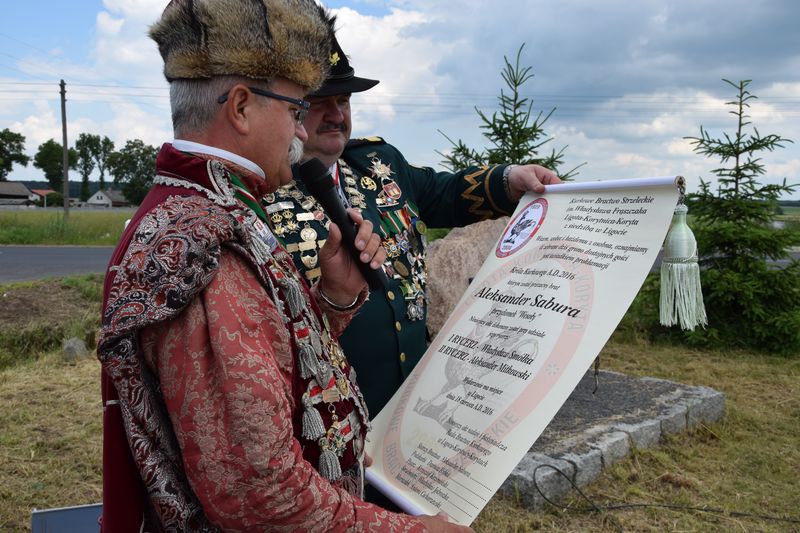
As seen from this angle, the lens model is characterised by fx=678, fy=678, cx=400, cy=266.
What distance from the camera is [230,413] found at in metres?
1.14

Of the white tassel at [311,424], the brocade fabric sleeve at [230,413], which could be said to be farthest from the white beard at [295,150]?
the white tassel at [311,424]

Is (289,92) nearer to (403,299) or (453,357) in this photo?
(453,357)

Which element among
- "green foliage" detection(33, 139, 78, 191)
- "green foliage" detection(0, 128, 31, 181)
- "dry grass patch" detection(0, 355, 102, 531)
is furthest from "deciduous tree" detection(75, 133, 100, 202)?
"dry grass patch" detection(0, 355, 102, 531)

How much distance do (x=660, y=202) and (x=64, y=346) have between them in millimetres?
5922

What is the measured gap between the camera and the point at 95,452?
432 centimetres

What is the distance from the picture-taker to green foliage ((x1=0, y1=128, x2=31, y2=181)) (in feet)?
174

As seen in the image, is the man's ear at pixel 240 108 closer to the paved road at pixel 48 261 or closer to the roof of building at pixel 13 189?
the paved road at pixel 48 261

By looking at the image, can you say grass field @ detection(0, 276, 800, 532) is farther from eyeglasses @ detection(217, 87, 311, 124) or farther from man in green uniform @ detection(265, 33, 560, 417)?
eyeglasses @ detection(217, 87, 311, 124)

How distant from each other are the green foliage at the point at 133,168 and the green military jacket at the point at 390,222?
51252mm

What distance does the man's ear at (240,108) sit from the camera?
1367 millimetres

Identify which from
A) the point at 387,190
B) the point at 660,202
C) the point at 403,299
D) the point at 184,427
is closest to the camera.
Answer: the point at 184,427

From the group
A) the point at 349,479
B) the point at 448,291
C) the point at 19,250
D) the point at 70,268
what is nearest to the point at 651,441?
the point at 448,291

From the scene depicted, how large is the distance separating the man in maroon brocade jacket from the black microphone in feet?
0.60

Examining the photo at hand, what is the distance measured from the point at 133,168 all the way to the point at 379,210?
63.2 m
